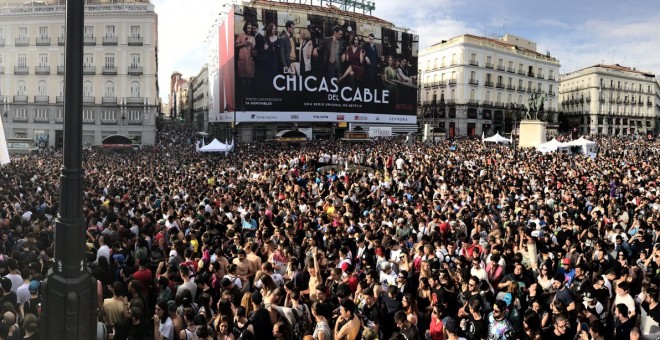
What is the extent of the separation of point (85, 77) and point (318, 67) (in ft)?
80.1

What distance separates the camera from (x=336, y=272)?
6879 millimetres

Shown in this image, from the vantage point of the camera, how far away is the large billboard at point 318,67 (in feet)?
160

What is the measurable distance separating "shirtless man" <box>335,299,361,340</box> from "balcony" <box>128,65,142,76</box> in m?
51.8

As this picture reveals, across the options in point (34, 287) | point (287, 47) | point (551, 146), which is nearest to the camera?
point (34, 287)

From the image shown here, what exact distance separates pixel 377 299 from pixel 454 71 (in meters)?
68.9

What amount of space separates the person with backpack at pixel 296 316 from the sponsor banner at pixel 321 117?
144ft

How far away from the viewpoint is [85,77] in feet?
168

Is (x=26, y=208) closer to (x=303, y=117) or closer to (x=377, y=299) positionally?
(x=377, y=299)

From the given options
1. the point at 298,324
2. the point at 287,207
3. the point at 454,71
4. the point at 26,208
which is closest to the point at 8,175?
the point at 26,208

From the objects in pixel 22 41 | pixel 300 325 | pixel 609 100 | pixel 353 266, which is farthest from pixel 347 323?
pixel 609 100

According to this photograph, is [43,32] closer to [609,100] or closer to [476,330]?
[476,330]

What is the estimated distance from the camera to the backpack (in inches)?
226

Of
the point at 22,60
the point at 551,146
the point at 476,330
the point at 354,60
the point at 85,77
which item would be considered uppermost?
the point at 354,60

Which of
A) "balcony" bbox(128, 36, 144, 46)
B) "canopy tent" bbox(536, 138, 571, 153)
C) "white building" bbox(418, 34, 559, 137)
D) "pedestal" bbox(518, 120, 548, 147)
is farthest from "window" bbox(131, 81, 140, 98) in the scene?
"white building" bbox(418, 34, 559, 137)
